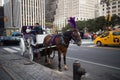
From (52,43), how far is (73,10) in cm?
12931

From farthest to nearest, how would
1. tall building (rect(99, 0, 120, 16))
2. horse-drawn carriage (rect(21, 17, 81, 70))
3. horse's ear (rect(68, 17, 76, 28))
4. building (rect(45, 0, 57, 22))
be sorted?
1. building (rect(45, 0, 57, 22))
2. tall building (rect(99, 0, 120, 16))
3. horse-drawn carriage (rect(21, 17, 81, 70))
4. horse's ear (rect(68, 17, 76, 28))

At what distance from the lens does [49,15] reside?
147 metres

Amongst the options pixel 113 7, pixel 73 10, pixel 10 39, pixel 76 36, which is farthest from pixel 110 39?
pixel 73 10

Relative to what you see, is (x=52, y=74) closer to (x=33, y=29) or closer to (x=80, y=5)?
(x=33, y=29)

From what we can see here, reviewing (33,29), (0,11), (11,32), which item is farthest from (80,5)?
(33,29)

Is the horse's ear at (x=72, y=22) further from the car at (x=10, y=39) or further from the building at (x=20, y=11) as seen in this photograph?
the building at (x=20, y=11)

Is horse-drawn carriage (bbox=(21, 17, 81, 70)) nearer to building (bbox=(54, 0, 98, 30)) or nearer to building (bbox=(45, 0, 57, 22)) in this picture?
building (bbox=(54, 0, 98, 30))

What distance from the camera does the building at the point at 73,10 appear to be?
438ft

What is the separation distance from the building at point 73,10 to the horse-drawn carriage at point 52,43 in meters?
120

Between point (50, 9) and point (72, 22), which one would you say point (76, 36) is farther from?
point (50, 9)

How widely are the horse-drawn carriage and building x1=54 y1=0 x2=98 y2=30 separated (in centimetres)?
11950

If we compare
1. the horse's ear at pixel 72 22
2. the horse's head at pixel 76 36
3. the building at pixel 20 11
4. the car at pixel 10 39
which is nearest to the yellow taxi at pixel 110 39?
the car at pixel 10 39

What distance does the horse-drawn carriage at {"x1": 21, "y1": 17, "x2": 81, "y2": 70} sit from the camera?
8352mm

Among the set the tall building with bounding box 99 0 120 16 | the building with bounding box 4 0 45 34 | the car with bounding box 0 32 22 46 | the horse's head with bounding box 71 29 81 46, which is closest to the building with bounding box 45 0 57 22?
the tall building with bounding box 99 0 120 16
